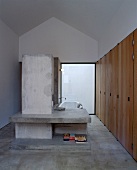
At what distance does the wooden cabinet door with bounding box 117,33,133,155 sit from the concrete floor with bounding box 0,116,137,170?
10.6 inches

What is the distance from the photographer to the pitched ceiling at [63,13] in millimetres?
4477

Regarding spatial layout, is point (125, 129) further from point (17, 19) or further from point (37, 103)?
point (17, 19)

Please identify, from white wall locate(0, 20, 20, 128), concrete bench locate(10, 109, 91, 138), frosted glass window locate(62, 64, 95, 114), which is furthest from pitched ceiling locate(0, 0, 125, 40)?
concrete bench locate(10, 109, 91, 138)

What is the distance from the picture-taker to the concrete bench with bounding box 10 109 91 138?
341cm

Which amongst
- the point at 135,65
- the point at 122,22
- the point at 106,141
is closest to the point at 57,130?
the point at 106,141

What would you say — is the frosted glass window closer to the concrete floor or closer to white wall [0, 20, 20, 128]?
white wall [0, 20, 20, 128]

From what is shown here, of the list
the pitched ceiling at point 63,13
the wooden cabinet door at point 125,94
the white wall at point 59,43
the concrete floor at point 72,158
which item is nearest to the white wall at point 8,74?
the pitched ceiling at point 63,13

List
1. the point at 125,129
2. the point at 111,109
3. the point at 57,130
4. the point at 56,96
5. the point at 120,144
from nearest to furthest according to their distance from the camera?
the point at 125,129
the point at 120,144
the point at 57,130
the point at 111,109
the point at 56,96

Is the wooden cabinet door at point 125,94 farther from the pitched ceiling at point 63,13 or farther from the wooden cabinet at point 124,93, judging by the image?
the pitched ceiling at point 63,13

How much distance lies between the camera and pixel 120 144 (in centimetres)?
367

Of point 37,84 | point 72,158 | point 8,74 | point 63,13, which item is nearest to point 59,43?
point 63,13

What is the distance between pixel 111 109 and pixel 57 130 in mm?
1500

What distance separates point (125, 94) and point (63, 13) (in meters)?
3.88

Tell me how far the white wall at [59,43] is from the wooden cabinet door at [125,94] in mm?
3166
